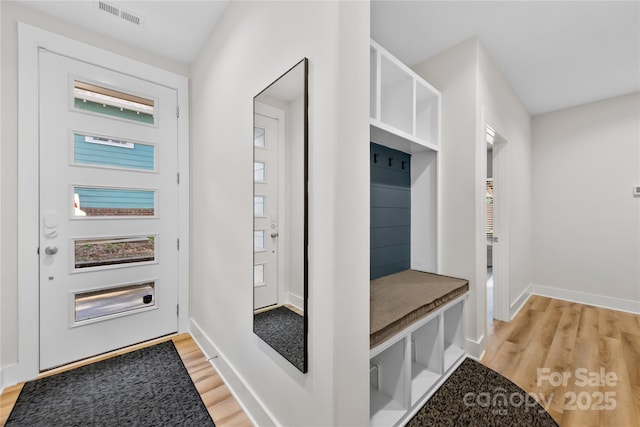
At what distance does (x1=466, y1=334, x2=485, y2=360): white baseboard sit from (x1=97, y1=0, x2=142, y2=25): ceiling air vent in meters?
3.76

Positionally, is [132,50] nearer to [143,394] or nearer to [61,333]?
[61,333]

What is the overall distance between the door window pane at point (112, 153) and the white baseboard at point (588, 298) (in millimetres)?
5415

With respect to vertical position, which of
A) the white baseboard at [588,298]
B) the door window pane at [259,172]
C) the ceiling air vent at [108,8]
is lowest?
the white baseboard at [588,298]

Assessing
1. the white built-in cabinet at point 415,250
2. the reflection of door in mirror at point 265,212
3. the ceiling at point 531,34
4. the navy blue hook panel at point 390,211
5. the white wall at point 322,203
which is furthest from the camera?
the navy blue hook panel at point 390,211

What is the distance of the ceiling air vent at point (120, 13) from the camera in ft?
6.17

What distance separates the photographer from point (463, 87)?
2242 mm

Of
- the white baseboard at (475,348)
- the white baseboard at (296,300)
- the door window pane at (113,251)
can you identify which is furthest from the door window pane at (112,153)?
the white baseboard at (475,348)

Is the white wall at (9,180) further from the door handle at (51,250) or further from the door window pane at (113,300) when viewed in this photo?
the door window pane at (113,300)

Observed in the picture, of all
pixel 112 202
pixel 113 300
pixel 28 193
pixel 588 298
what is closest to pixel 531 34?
pixel 588 298

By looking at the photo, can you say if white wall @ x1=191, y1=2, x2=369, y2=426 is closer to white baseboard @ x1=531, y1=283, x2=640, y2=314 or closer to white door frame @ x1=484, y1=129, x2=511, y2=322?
white door frame @ x1=484, y1=129, x2=511, y2=322

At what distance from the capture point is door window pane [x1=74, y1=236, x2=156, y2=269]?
84.3 inches

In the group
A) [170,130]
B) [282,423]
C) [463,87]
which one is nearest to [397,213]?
[463,87]

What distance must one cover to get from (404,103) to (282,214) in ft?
5.11

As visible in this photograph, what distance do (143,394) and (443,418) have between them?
1.94 meters
